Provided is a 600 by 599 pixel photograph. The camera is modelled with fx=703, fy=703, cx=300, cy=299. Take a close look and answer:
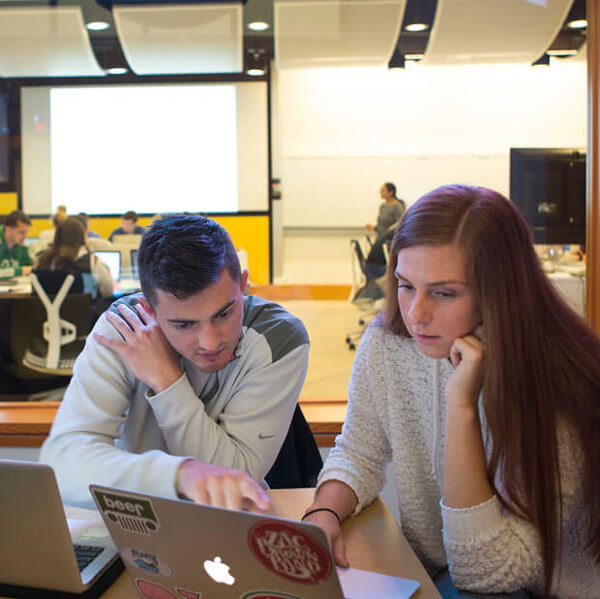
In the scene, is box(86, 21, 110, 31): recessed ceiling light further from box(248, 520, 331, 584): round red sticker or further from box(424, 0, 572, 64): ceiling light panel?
box(248, 520, 331, 584): round red sticker

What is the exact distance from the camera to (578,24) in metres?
3.06

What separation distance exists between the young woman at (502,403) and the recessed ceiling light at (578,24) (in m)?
2.18

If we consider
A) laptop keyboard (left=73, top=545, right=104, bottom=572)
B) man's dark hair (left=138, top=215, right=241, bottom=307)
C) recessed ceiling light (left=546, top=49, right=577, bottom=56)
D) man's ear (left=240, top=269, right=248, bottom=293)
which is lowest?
laptop keyboard (left=73, top=545, right=104, bottom=572)

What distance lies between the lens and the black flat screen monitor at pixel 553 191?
3.11 meters

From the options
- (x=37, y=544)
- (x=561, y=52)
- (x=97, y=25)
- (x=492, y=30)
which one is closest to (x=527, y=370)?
(x=37, y=544)

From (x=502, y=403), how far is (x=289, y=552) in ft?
1.84

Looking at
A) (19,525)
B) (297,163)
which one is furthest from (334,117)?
(19,525)

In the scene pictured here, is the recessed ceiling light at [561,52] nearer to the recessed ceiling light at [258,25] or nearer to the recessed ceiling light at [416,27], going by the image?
the recessed ceiling light at [416,27]

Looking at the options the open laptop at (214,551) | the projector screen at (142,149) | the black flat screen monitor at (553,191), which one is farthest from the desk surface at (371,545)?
the projector screen at (142,149)

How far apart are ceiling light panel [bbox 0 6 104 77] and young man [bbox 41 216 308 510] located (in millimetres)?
2659

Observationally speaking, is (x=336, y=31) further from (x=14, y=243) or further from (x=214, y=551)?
(x=214, y=551)

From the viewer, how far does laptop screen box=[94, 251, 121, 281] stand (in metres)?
3.98

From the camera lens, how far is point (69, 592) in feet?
3.11

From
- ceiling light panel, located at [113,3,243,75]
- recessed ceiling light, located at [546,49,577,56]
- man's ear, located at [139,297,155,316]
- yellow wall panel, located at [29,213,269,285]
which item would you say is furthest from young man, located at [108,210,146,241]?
man's ear, located at [139,297,155,316]
